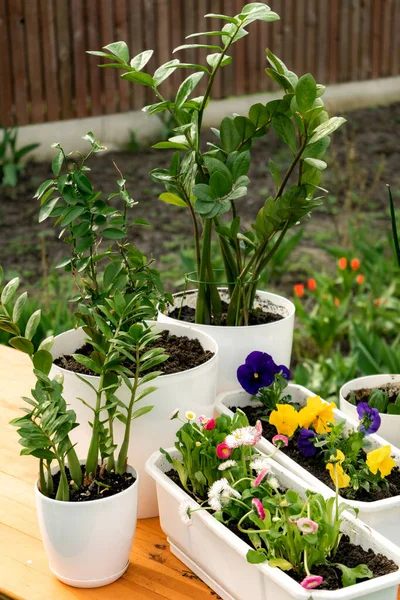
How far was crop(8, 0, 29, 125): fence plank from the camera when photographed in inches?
215

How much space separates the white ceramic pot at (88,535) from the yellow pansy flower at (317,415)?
0.27 m

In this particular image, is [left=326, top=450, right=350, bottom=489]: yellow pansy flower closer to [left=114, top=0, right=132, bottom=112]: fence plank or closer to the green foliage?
the green foliage

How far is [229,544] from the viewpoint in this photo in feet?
3.31

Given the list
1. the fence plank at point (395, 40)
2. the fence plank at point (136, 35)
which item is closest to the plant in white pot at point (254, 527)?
the fence plank at point (136, 35)

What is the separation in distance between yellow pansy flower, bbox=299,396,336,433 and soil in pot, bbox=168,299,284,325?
271mm

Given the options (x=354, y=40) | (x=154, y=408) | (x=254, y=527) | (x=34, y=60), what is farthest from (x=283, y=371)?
(x=354, y=40)

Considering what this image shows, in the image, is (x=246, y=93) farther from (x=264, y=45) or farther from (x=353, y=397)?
(x=353, y=397)

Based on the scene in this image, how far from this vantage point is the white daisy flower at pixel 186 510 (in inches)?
41.5

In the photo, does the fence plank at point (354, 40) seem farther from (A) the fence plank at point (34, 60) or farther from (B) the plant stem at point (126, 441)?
(B) the plant stem at point (126, 441)

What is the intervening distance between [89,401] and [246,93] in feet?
18.7

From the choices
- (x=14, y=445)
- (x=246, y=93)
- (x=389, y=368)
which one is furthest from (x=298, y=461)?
(x=246, y=93)

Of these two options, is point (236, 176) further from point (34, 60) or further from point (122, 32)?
point (122, 32)

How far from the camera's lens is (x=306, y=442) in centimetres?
123

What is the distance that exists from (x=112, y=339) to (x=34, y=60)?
15.9 feet
